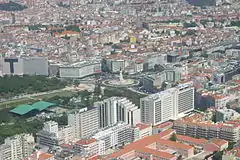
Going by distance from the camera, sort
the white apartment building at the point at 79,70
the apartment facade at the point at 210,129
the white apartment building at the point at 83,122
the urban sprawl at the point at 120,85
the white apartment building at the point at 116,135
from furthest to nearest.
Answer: the white apartment building at the point at 79,70 < the white apartment building at the point at 83,122 < the apartment facade at the point at 210,129 < the white apartment building at the point at 116,135 < the urban sprawl at the point at 120,85

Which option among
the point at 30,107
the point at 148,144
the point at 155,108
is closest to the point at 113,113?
the point at 155,108

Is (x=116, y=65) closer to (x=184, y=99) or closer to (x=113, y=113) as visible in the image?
(x=184, y=99)

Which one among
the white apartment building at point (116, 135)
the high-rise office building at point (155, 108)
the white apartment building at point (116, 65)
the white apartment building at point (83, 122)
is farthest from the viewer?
the white apartment building at point (116, 65)

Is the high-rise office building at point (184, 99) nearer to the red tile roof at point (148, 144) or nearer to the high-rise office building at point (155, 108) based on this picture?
the high-rise office building at point (155, 108)

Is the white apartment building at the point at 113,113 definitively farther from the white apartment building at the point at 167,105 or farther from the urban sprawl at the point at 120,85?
the white apartment building at the point at 167,105

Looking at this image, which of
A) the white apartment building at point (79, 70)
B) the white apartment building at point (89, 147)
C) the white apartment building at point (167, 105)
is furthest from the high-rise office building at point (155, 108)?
the white apartment building at point (79, 70)

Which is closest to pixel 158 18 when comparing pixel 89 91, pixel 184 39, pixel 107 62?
pixel 184 39

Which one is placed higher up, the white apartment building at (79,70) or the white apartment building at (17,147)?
the white apartment building at (79,70)

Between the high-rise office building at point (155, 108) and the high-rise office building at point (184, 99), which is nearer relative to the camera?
the high-rise office building at point (155, 108)
